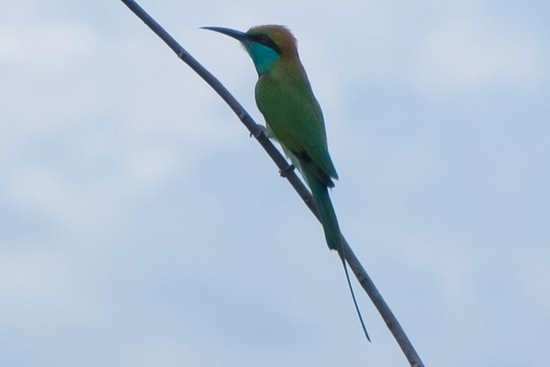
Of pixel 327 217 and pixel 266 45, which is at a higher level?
pixel 266 45

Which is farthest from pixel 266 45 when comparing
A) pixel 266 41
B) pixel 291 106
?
pixel 291 106

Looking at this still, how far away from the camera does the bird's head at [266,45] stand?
416 centimetres

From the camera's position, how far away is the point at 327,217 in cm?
293

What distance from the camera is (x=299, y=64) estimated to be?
14.2ft

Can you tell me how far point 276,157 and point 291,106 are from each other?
1.24 meters

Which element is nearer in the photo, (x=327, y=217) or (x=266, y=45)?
(x=327, y=217)

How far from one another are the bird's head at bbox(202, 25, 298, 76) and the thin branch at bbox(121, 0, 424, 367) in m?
1.47

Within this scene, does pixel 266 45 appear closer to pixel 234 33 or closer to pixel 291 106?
pixel 234 33

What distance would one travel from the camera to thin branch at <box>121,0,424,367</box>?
171cm

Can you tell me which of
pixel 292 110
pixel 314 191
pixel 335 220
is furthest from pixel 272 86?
pixel 335 220

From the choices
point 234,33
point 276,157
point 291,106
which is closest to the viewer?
point 276,157

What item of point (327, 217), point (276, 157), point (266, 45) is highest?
point (266, 45)

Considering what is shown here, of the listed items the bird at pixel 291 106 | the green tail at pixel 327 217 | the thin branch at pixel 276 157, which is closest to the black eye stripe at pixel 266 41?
the bird at pixel 291 106

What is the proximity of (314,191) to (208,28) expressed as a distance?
3.66ft
